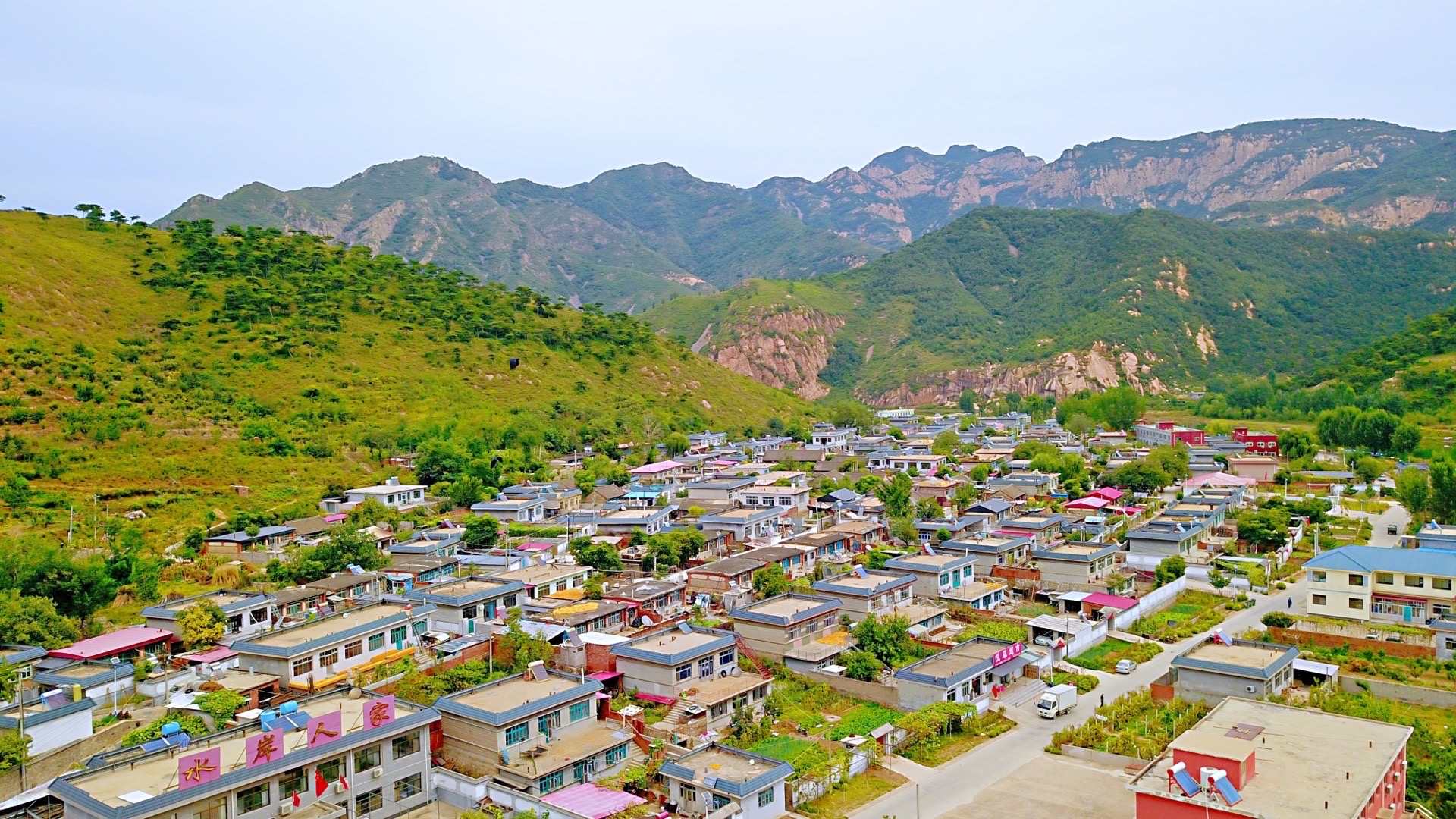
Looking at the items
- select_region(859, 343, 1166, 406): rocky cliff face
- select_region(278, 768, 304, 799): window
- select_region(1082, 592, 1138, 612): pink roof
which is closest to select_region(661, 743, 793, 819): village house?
select_region(278, 768, 304, 799): window

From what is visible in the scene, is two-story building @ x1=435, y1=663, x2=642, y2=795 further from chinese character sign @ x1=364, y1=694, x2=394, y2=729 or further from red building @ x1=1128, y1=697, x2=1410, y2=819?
red building @ x1=1128, y1=697, x2=1410, y2=819

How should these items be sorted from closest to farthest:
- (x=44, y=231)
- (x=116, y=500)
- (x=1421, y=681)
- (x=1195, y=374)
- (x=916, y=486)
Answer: (x=1421, y=681)
(x=116, y=500)
(x=916, y=486)
(x=44, y=231)
(x=1195, y=374)

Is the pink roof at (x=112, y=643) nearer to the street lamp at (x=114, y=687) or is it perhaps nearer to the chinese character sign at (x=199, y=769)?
the street lamp at (x=114, y=687)

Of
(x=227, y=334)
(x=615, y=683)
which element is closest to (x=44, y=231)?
(x=227, y=334)

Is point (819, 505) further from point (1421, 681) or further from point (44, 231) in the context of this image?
point (44, 231)

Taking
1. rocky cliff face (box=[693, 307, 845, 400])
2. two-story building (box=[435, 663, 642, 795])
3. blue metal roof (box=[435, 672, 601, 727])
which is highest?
rocky cliff face (box=[693, 307, 845, 400])
